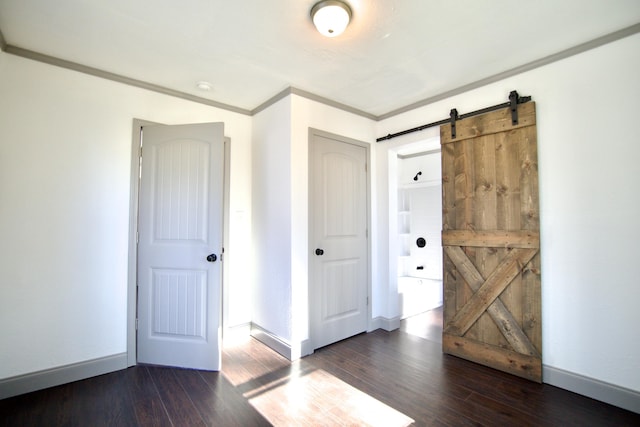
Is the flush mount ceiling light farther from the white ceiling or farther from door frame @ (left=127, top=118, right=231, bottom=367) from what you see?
door frame @ (left=127, top=118, right=231, bottom=367)

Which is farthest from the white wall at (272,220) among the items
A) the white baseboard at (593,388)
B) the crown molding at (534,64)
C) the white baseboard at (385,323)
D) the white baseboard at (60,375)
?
the white baseboard at (593,388)

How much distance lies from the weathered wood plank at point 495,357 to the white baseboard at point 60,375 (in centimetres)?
301

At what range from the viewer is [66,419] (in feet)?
6.16

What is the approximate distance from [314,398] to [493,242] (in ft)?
6.49

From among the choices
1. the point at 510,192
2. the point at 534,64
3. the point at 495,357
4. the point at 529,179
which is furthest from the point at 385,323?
the point at 534,64

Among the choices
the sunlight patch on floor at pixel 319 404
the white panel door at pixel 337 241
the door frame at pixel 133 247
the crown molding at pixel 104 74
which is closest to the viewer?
the sunlight patch on floor at pixel 319 404

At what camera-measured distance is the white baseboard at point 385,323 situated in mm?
3474

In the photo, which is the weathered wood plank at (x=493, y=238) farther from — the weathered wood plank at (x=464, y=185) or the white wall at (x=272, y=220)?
the white wall at (x=272, y=220)

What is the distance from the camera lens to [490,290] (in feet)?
8.45

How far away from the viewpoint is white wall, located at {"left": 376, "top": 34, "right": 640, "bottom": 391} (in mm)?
1994

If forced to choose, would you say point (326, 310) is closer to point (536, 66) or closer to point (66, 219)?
point (66, 219)

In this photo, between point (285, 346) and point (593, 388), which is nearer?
point (593, 388)

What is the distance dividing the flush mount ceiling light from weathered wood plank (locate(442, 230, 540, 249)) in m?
2.06

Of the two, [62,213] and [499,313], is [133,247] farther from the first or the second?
[499,313]
